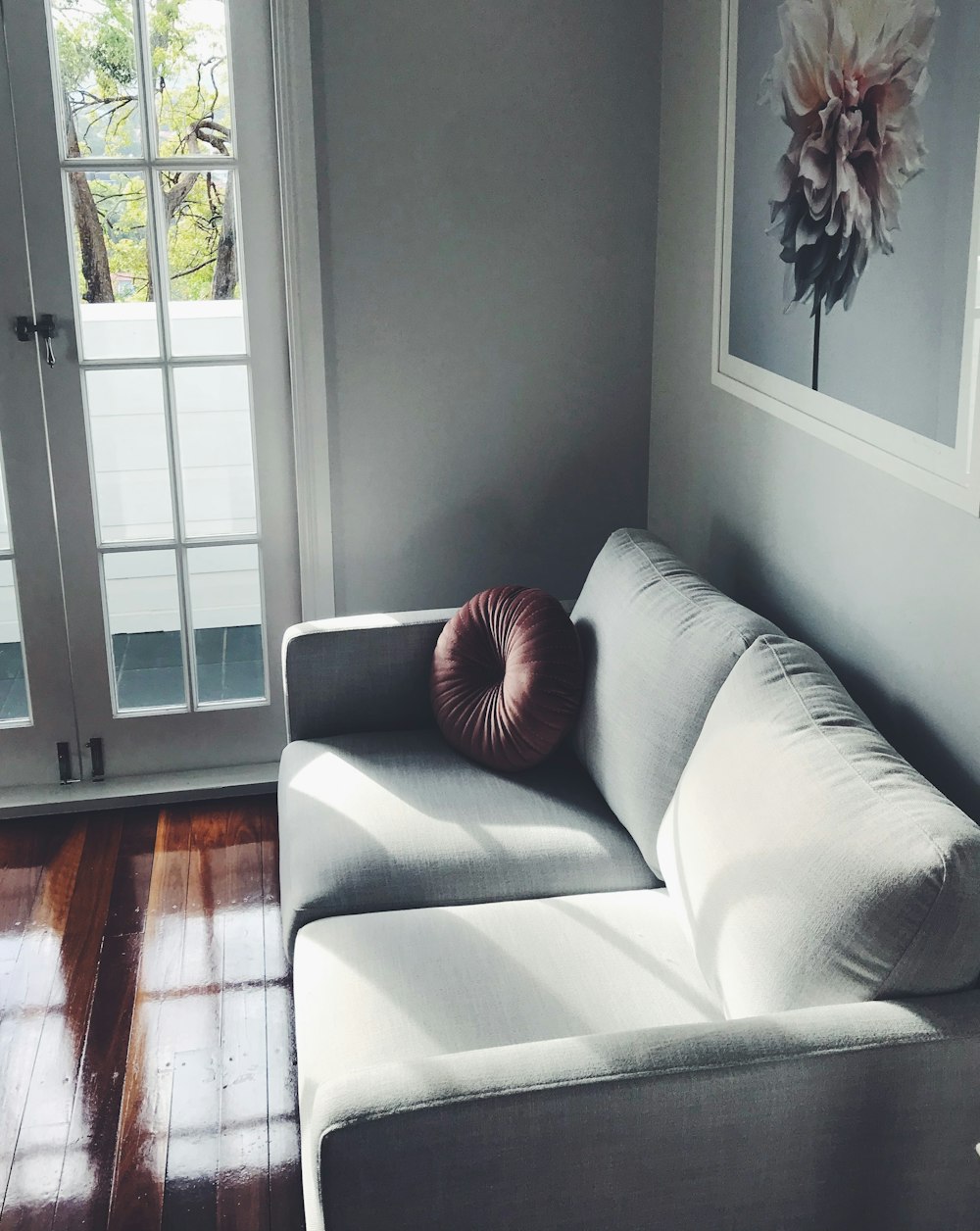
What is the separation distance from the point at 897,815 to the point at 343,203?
6.51 feet

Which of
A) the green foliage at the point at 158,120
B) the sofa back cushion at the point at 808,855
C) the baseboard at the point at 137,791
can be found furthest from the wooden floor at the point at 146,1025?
the green foliage at the point at 158,120

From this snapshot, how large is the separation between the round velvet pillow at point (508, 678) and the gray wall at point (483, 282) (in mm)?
596

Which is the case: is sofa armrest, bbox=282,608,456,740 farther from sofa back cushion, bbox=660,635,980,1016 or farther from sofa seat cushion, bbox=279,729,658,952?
sofa back cushion, bbox=660,635,980,1016

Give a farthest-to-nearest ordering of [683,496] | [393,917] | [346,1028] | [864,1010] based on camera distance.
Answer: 1. [683,496]
2. [393,917]
3. [346,1028]
4. [864,1010]

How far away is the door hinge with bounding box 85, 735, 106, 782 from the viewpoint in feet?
10.2

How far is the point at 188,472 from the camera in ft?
9.83

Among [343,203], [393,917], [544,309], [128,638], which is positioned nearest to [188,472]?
[128,638]

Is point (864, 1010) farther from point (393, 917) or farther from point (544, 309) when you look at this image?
point (544, 309)

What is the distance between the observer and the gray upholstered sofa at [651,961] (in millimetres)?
1351

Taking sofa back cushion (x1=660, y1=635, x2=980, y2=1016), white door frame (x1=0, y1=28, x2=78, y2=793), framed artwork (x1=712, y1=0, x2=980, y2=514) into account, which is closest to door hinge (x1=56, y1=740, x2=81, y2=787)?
white door frame (x1=0, y1=28, x2=78, y2=793)

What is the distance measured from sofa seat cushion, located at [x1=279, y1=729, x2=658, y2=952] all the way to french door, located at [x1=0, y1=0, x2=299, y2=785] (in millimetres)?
799

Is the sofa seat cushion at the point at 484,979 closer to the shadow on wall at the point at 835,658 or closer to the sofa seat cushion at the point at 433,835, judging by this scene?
the sofa seat cushion at the point at 433,835

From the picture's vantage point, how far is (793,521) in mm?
2338

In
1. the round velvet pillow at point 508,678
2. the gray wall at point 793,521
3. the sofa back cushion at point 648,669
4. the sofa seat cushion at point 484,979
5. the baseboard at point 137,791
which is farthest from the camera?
the baseboard at point 137,791
